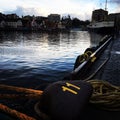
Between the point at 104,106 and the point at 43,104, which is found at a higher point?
the point at 43,104

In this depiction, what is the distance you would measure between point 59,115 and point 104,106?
58.8 inches

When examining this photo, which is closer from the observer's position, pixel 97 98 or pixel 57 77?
pixel 97 98

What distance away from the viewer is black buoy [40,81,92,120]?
3.60 metres

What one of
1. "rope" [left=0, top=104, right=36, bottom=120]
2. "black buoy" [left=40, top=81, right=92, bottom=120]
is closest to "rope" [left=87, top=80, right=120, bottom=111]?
"black buoy" [left=40, top=81, right=92, bottom=120]

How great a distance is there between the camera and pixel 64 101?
365cm

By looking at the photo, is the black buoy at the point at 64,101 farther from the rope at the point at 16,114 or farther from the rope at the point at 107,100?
the rope at the point at 107,100

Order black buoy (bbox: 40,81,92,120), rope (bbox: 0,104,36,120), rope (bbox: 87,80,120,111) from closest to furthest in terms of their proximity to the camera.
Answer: black buoy (bbox: 40,81,92,120), rope (bbox: 0,104,36,120), rope (bbox: 87,80,120,111)

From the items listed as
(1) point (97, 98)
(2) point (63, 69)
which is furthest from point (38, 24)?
(1) point (97, 98)

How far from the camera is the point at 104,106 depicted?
4785 millimetres

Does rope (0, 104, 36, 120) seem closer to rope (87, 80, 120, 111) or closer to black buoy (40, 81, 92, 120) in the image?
black buoy (40, 81, 92, 120)

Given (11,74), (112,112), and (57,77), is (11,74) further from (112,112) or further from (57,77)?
(112,112)

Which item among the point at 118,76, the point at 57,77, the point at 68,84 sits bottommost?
the point at 57,77

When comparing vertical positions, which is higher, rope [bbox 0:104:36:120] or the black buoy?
the black buoy

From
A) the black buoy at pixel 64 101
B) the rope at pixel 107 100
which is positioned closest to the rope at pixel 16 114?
the black buoy at pixel 64 101
